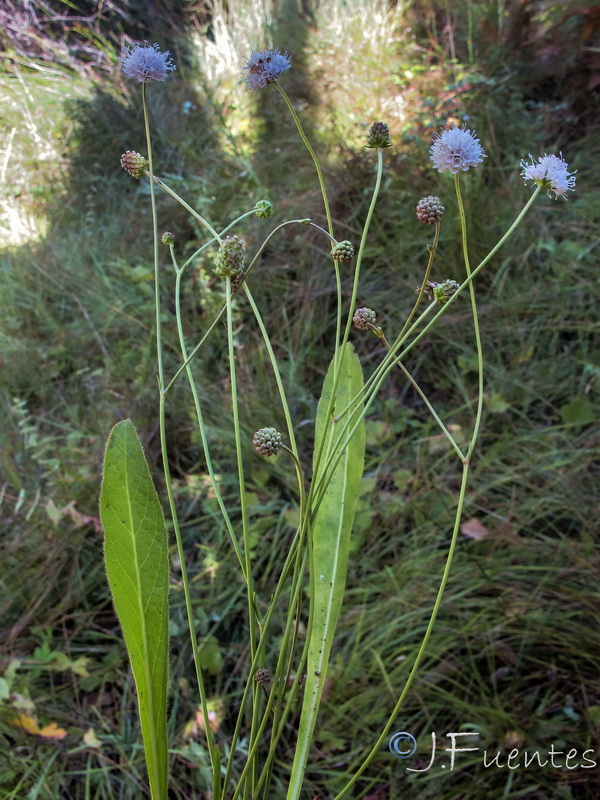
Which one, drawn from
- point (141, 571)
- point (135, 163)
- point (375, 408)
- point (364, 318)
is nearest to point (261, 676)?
point (141, 571)

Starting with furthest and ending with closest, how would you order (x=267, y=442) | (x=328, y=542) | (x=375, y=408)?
1. (x=375, y=408)
2. (x=328, y=542)
3. (x=267, y=442)

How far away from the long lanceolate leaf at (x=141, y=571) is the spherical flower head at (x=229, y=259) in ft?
0.45

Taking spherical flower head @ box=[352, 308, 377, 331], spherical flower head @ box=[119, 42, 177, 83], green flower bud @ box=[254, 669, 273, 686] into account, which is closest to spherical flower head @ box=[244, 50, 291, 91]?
spherical flower head @ box=[119, 42, 177, 83]

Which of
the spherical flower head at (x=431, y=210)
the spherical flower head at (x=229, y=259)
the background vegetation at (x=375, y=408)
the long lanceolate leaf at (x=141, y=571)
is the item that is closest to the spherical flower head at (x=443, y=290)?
the spherical flower head at (x=431, y=210)

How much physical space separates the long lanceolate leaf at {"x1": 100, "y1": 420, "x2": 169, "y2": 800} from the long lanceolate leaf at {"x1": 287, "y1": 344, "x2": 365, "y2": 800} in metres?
0.12

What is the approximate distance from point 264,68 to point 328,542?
418 millimetres

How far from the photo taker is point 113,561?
47 centimetres

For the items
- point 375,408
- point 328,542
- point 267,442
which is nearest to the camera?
point 267,442

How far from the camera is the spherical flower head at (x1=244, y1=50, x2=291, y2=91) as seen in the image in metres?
0.49

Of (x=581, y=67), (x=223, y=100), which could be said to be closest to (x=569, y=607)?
(x=581, y=67)

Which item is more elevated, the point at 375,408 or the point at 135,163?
the point at 135,163

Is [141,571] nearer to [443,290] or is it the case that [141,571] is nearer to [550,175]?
[443,290]

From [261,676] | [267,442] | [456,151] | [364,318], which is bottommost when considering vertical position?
[261,676]

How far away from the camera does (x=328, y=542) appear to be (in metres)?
0.56
